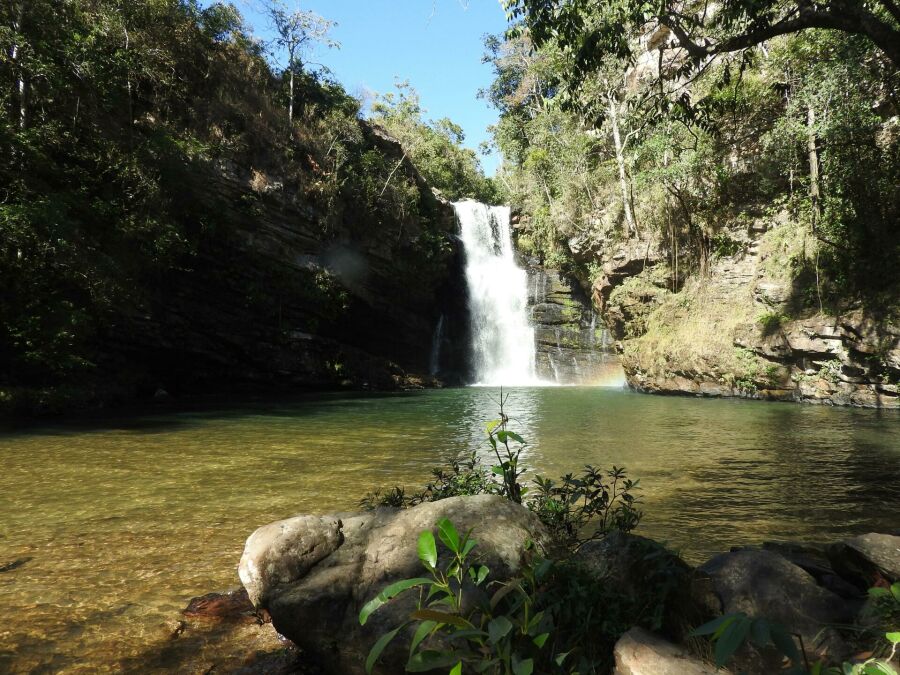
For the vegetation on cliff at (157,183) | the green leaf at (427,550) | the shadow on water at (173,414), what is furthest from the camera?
the vegetation on cliff at (157,183)

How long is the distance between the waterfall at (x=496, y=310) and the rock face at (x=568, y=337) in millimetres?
597

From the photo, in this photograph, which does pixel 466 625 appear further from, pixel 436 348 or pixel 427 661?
pixel 436 348

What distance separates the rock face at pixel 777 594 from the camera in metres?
2.10

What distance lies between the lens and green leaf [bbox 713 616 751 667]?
107 cm

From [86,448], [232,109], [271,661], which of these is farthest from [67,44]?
[271,661]

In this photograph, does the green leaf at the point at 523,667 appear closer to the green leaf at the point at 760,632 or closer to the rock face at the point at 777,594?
the green leaf at the point at 760,632

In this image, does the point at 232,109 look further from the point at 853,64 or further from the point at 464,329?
the point at 853,64

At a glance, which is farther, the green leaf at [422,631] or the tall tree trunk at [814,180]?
the tall tree trunk at [814,180]

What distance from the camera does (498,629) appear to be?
1.56m

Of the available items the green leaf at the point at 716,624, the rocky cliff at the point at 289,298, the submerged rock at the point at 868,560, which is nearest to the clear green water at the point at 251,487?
the submerged rock at the point at 868,560

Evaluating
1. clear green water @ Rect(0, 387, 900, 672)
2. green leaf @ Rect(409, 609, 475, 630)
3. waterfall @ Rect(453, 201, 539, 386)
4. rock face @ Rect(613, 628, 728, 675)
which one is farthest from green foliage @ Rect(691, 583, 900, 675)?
waterfall @ Rect(453, 201, 539, 386)

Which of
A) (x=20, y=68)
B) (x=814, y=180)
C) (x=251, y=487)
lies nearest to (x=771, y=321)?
(x=814, y=180)

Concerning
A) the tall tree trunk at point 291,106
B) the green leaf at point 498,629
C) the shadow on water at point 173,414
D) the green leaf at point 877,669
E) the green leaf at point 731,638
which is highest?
the tall tree trunk at point 291,106

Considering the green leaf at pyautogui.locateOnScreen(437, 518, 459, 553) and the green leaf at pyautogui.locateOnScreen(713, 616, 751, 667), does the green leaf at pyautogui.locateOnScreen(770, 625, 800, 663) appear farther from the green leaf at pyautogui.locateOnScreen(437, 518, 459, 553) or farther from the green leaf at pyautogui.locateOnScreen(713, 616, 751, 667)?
the green leaf at pyautogui.locateOnScreen(437, 518, 459, 553)
